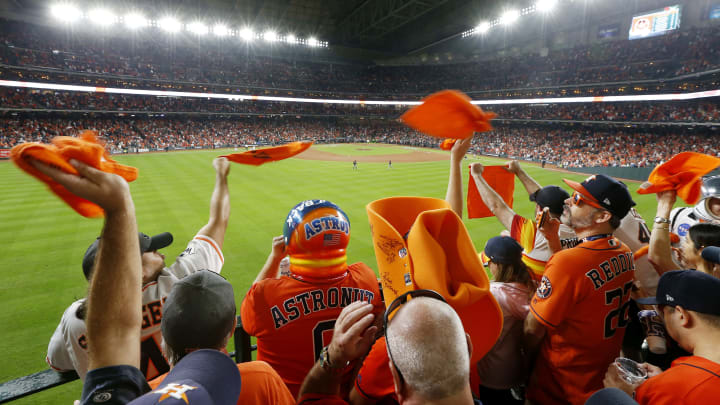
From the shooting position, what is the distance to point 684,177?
10.5 feet

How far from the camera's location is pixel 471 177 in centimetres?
388

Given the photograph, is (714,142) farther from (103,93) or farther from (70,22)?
(70,22)

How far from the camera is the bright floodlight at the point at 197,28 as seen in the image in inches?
1837

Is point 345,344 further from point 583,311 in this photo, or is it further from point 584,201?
point 584,201

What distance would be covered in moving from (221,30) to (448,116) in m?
58.3

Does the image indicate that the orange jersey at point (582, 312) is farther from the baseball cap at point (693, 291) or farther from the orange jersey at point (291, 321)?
the orange jersey at point (291, 321)

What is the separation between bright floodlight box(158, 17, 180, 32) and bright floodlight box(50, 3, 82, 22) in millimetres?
8991

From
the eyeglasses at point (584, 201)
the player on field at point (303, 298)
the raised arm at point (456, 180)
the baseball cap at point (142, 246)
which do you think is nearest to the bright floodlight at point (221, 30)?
the baseball cap at point (142, 246)

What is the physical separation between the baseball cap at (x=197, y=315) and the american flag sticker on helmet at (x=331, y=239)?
855mm

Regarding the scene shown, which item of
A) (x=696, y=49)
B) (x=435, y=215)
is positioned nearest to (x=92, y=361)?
(x=435, y=215)

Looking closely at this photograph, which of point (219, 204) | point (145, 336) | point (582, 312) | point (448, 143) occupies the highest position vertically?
point (448, 143)

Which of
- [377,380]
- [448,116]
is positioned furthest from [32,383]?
[448,116]

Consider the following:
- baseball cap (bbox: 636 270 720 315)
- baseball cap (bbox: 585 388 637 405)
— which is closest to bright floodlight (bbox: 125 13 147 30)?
baseball cap (bbox: 636 270 720 315)

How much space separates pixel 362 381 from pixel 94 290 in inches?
48.3
